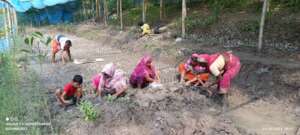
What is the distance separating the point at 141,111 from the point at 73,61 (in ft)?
17.9

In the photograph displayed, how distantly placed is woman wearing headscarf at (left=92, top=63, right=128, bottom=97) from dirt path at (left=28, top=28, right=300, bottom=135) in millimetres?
255

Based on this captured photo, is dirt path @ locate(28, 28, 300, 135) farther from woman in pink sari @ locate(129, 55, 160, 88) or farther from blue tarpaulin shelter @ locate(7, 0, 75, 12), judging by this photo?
blue tarpaulin shelter @ locate(7, 0, 75, 12)

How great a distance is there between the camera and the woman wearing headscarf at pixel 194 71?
656 centimetres

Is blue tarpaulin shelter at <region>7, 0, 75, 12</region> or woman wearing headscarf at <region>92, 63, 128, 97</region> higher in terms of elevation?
blue tarpaulin shelter at <region>7, 0, 75, 12</region>

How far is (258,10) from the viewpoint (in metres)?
13.7

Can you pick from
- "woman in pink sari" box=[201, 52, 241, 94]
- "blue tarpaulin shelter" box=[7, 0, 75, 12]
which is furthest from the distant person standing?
"blue tarpaulin shelter" box=[7, 0, 75, 12]

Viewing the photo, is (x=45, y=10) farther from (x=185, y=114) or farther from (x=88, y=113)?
(x=185, y=114)

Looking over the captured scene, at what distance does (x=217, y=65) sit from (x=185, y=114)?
109cm

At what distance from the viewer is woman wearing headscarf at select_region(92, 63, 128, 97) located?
6.42m

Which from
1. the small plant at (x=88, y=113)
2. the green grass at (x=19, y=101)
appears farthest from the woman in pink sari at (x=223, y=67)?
the green grass at (x=19, y=101)

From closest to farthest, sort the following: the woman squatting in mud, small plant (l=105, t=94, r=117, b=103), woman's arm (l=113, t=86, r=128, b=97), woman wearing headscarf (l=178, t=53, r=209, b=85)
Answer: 1. small plant (l=105, t=94, r=117, b=103)
2. the woman squatting in mud
3. woman's arm (l=113, t=86, r=128, b=97)
4. woman wearing headscarf (l=178, t=53, r=209, b=85)

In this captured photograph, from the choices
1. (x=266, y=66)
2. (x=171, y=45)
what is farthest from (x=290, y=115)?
(x=171, y=45)

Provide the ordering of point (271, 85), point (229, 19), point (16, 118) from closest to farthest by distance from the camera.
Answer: point (16, 118)
point (271, 85)
point (229, 19)

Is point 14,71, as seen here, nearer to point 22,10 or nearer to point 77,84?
point 77,84
